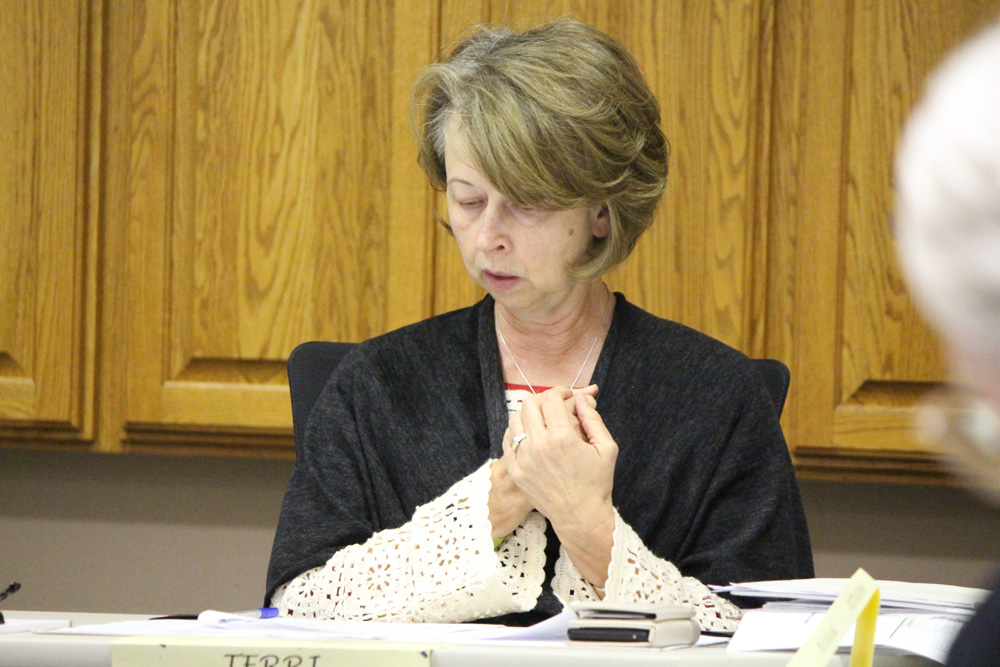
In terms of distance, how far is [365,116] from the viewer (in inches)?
81.0

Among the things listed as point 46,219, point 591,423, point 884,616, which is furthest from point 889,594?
point 46,219

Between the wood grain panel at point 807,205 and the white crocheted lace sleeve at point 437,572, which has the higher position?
the wood grain panel at point 807,205

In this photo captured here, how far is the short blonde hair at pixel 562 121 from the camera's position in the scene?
1315mm

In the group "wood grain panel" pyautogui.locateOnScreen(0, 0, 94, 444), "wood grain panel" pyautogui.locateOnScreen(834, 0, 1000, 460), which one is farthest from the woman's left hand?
"wood grain panel" pyautogui.locateOnScreen(0, 0, 94, 444)

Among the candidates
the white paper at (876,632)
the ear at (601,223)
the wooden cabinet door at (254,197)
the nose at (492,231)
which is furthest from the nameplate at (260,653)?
the wooden cabinet door at (254,197)

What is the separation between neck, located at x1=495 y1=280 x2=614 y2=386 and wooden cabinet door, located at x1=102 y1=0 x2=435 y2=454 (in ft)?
1.94

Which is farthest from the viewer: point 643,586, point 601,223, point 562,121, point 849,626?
point 601,223

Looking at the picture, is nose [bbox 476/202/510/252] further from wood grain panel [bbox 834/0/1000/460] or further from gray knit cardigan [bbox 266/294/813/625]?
wood grain panel [bbox 834/0/1000/460]

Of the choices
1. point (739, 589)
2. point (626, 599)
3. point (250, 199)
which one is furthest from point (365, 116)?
point (739, 589)

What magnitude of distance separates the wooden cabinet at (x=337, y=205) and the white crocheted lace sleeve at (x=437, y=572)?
845mm

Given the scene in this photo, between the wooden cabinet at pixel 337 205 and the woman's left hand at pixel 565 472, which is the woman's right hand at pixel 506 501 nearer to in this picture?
the woman's left hand at pixel 565 472

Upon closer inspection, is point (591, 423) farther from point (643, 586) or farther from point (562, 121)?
point (562, 121)

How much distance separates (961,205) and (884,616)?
579 mm

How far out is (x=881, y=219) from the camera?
1969mm
